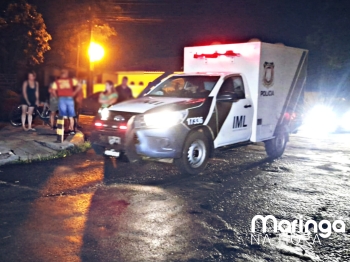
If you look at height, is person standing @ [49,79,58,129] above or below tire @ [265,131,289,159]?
above

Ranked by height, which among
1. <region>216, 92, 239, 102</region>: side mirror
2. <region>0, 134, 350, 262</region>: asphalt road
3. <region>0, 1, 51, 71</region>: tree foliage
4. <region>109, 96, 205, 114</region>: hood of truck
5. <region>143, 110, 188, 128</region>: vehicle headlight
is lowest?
<region>0, 134, 350, 262</region>: asphalt road

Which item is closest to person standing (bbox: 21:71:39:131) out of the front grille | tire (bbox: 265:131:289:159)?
the front grille

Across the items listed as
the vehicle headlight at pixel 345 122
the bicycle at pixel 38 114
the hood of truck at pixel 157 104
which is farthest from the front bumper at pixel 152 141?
the vehicle headlight at pixel 345 122

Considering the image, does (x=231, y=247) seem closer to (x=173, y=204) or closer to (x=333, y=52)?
(x=173, y=204)

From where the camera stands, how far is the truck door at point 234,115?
834cm

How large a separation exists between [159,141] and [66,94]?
422cm

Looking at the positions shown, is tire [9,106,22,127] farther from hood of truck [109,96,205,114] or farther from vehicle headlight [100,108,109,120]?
hood of truck [109,96,205,114]

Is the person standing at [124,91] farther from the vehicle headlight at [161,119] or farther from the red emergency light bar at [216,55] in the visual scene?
the vehicle headlight at [161,119]

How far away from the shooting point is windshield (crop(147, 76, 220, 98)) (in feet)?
27.6

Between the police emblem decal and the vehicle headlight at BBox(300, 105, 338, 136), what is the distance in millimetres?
6901

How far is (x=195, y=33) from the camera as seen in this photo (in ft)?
102

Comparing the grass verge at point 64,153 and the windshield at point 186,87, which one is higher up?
the windshield at point 186,87

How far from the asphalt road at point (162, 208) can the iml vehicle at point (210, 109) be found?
57 cm

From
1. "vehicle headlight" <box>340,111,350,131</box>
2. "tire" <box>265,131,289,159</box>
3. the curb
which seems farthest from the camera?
"vehicle headlight" <box>340,111,350,131</box>
